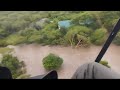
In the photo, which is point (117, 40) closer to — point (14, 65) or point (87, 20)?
point (87, 20)

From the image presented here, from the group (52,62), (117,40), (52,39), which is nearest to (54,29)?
(52,39)

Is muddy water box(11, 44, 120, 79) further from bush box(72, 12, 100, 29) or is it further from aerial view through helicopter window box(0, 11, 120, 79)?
bush box(72, 12, 100, 29)

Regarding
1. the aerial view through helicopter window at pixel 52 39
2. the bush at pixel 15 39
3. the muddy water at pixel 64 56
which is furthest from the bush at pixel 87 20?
the bush at pixel 15 39

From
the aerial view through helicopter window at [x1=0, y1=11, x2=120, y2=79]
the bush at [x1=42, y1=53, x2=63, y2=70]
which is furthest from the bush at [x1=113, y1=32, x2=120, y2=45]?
the bush at [x1=42, y1=53, x2=63, y2=70]

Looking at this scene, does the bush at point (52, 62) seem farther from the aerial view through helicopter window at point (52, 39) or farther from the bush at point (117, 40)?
the bush at point (117, 40)
